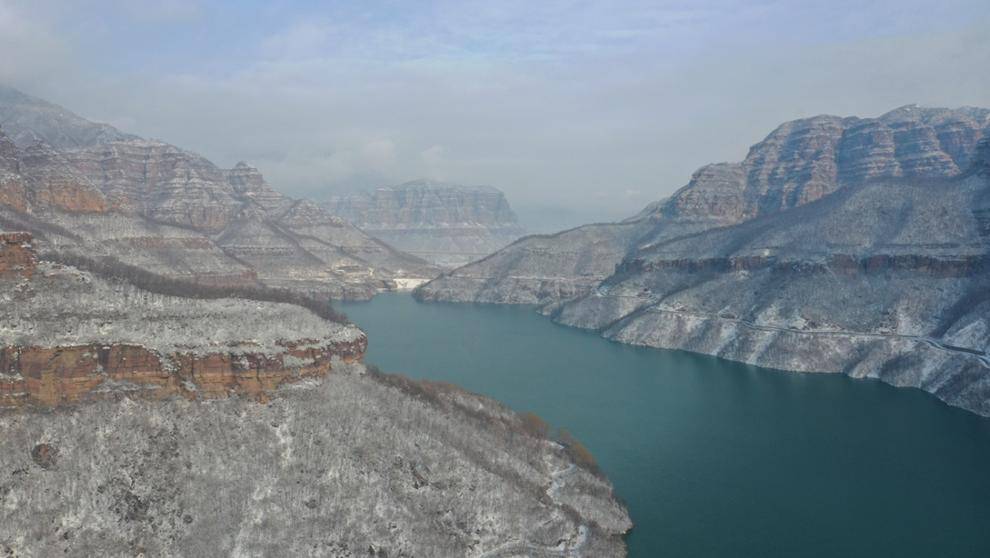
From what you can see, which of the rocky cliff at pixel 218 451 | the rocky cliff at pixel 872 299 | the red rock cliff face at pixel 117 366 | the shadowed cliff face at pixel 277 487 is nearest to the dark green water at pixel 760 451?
the rocky cliff at pixel 872 299

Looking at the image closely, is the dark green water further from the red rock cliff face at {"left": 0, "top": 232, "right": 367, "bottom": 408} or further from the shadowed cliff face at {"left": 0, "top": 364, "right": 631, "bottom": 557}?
the red rock cliff face at {"left": 0, "top": 232, "right": 367, "bottom": 408}

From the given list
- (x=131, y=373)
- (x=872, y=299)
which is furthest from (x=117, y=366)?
(x=872, y=299)

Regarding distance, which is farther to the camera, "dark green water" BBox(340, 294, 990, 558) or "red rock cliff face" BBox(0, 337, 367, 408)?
"dark green water" BBox(340, 294, 990, 558)

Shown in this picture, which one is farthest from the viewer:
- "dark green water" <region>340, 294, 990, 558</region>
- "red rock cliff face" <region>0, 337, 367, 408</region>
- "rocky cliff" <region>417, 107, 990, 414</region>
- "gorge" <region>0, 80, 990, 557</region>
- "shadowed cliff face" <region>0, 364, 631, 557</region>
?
"rocky cliff" <region>417, 107, 990, 414</region>

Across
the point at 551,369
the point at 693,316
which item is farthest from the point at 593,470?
the point at 693,316

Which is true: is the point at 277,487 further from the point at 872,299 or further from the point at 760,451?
the point at 872,299

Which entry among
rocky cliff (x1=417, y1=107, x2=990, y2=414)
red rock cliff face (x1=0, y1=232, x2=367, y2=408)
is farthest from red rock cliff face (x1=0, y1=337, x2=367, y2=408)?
rocky cliff (x1=417, y1=107, x2=990, y2=414)

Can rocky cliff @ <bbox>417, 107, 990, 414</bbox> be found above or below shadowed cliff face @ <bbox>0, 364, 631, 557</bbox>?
above
